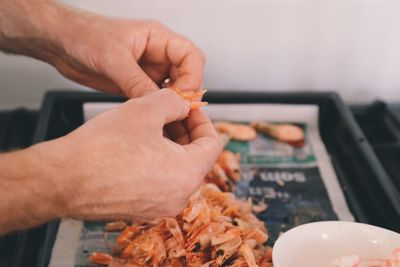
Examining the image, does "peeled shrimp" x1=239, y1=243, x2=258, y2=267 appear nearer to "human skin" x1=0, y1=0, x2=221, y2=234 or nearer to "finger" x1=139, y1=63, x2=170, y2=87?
"human skin" x1=0, y1=0, x2=221, y2=234

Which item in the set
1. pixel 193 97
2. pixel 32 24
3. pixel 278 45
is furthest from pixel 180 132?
pixel 278 45

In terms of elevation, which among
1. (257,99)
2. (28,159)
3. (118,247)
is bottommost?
(118,247)

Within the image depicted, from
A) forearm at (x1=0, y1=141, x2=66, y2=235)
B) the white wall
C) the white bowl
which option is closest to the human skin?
forearm at (x1=0, y1=141, x2=66, y2=235)

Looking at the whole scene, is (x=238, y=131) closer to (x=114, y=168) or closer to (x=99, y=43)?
(x=99, y=43)

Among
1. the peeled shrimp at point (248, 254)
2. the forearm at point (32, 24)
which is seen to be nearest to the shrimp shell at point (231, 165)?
the peeled shrimp at point (248, 254)

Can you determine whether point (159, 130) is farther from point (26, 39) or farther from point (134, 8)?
point (134, 8)

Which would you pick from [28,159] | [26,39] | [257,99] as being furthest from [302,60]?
[28,159]
